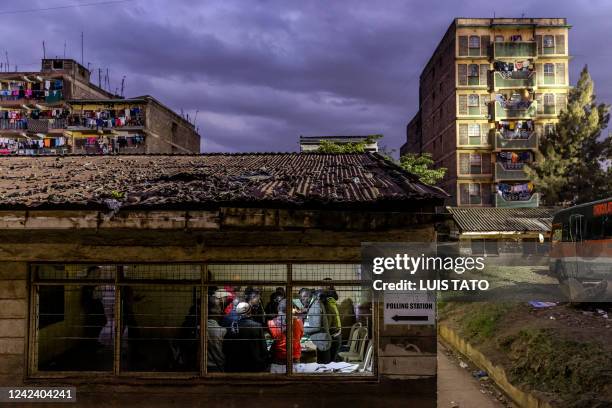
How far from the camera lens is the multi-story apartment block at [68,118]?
111 feet

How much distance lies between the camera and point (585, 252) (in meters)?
15.2

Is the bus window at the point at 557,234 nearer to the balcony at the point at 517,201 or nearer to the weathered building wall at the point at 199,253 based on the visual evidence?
the weathered building wall at the point at 199,253

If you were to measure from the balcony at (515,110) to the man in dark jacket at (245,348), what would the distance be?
30.9 metres

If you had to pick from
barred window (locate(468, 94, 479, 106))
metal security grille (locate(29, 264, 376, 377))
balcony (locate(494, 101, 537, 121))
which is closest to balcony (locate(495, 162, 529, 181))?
balcony (locate(494, 101, 537, 121))

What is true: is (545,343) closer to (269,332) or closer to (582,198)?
(269,332)

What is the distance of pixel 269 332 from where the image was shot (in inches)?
312

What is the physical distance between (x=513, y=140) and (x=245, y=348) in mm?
31483

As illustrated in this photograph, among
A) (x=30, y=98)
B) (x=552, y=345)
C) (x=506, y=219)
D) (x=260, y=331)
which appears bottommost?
(x=552, y=345)

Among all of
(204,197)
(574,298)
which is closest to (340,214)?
(204,197)

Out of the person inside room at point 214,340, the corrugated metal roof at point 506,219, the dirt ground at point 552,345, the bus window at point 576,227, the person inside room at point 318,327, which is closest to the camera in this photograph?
the person inside room at point 214,340

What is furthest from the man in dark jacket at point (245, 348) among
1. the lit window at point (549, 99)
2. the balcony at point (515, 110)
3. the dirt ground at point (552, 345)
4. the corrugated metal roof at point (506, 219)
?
the lit window at point (549, 99)

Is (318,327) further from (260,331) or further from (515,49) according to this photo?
(515,49)

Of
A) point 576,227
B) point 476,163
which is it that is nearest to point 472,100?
point 476,163

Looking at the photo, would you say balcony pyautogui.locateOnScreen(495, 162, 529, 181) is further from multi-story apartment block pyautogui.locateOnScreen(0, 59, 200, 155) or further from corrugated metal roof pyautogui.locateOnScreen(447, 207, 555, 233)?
multi-story apartment block pyautogui.locateOnScreen(0, 59, 200, 155)
